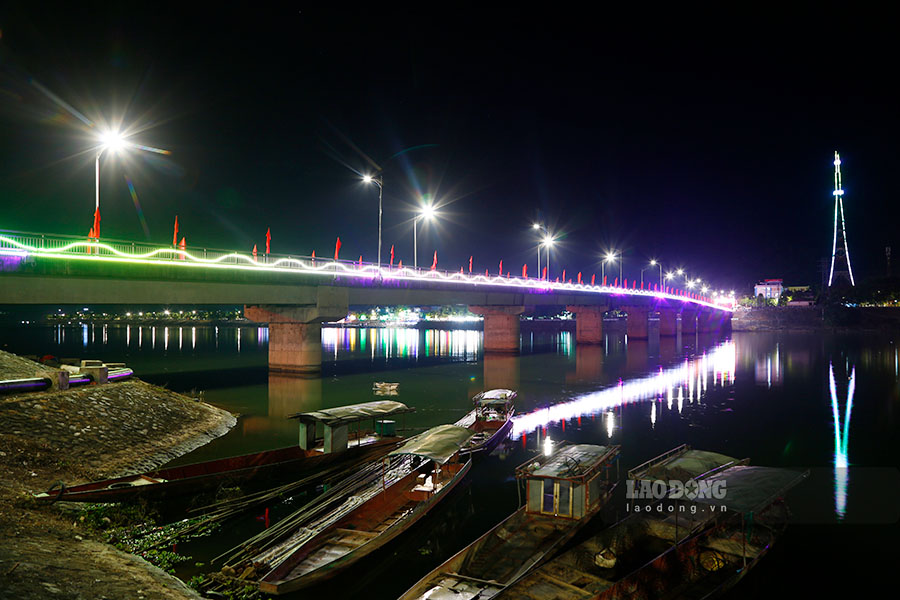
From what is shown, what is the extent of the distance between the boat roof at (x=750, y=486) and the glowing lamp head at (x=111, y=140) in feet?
116

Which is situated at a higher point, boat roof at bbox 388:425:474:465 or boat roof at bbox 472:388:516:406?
boat roof at bbox 388:425:474:465

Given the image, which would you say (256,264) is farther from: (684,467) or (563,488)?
(684,467)

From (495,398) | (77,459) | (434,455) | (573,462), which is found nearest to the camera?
(573,462)

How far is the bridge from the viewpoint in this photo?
3431 cm

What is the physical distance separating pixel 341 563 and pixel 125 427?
61.3 ft

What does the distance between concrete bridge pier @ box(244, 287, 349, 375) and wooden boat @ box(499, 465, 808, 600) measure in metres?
41.1

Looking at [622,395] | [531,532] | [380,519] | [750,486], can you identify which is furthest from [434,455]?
[622,395]

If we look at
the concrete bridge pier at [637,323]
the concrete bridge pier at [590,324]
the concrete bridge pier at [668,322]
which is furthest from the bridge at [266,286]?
the concrete bridge pier at [668,322]

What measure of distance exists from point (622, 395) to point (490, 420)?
77.1 ft

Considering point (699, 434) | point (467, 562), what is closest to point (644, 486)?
point (467, 562)

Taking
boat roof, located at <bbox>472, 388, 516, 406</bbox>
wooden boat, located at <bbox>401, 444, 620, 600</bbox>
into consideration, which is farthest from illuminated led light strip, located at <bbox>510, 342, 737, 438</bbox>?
wooden boat, located at <bbox>401, 444, 620, 600</bbox>

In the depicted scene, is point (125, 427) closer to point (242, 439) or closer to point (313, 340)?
point (242, 439)

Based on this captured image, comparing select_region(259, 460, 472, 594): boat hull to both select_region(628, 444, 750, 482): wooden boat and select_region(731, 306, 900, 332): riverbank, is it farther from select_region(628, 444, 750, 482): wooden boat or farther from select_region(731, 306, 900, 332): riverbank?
select_region(731, 306, 900, 332): riverbank

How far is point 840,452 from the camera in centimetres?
3142
